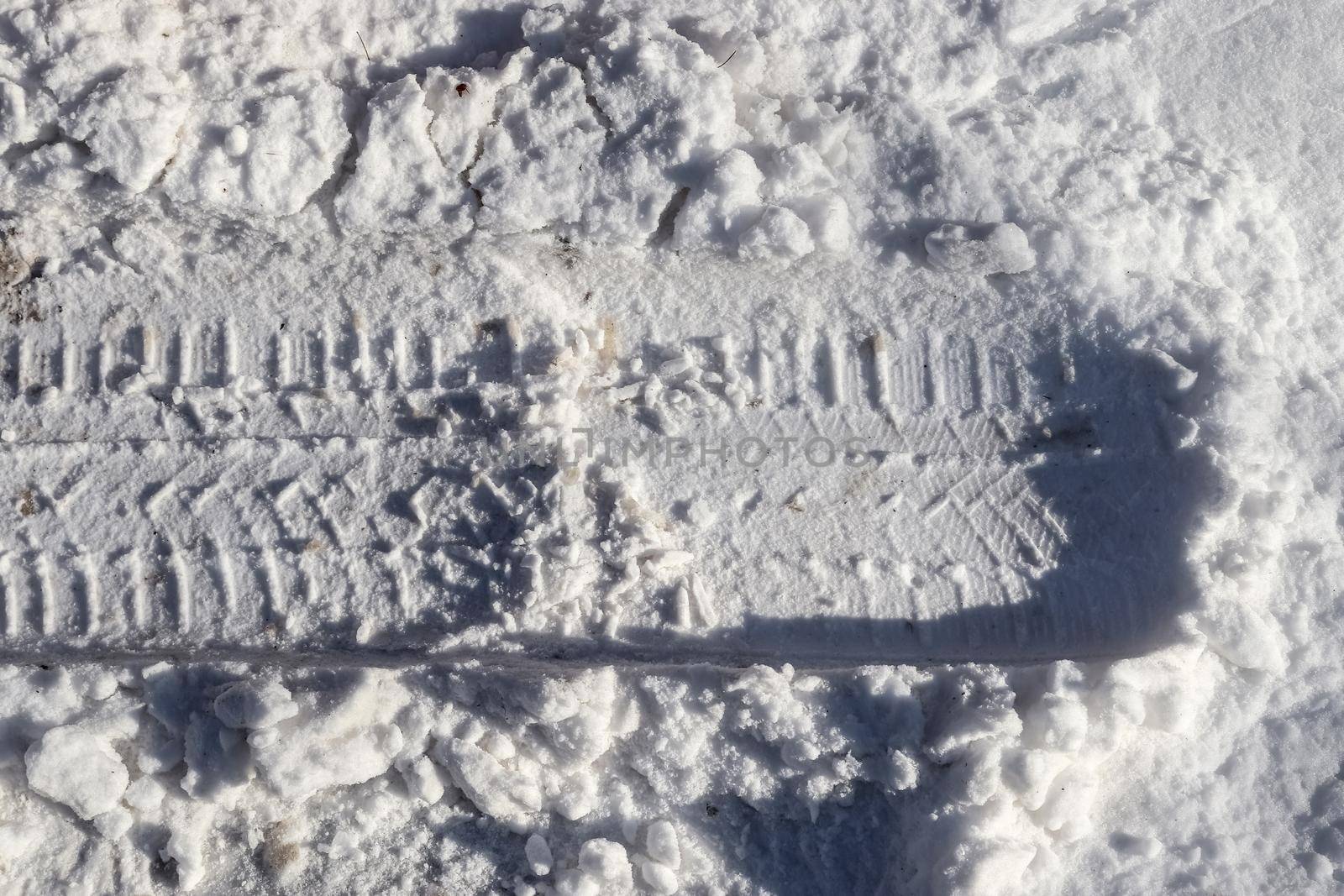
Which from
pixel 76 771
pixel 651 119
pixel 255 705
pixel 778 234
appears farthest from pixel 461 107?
pixel 76 771

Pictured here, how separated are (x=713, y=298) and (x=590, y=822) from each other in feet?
3.74

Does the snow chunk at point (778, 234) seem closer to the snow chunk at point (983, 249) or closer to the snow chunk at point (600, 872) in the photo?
the snow chunk at point (983, 249)

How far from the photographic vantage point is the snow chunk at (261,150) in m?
2.27

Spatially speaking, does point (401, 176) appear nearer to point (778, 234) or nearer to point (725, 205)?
point (725, 205)

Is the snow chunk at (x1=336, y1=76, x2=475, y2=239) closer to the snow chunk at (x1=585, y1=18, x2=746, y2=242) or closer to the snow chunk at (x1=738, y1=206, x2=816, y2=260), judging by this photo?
the snow chunk at (x1=585, y1=18, x2=746, y2=242)

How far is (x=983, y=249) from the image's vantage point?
7.51 ft

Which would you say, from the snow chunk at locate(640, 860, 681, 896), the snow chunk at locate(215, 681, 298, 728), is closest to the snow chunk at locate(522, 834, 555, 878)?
the snow chunk at locate(640, 860, 681, 896)

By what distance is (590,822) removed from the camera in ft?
7.19

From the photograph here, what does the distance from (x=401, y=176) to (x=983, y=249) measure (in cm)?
124

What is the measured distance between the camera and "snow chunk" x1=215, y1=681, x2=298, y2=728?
6.82 feet

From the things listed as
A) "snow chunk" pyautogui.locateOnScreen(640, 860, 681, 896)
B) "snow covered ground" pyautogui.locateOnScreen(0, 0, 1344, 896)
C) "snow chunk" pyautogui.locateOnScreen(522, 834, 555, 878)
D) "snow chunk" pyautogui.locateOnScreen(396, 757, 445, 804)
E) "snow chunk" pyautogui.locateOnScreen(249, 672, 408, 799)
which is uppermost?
"snow covered ground" pyautogui.locateOnScreen(0, 0, 1344, 896)

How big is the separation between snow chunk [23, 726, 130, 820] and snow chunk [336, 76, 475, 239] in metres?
1.17

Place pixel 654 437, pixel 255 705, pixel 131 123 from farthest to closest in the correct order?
pixel 654 437, pixel 131 123, pixel 255 705

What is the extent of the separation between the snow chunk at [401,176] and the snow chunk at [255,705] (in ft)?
3.21
